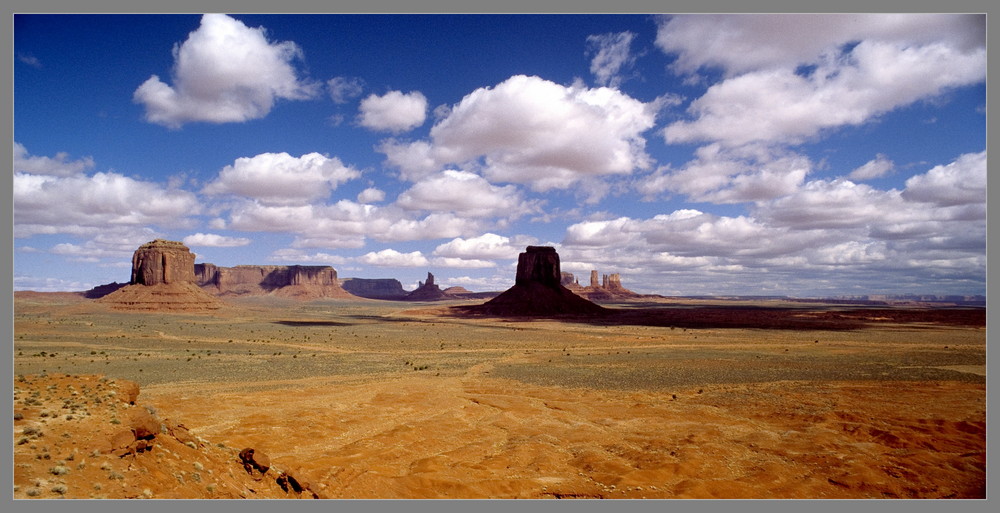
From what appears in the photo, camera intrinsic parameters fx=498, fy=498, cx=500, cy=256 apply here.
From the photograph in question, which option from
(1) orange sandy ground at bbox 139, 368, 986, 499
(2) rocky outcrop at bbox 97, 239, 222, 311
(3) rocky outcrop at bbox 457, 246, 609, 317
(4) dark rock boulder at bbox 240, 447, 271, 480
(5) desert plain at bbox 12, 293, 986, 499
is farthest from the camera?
(3) rocky outcrop at bbox 457, 246, 609, 317

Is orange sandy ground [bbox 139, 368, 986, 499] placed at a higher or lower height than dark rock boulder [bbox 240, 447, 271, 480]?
lower

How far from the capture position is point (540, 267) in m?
126

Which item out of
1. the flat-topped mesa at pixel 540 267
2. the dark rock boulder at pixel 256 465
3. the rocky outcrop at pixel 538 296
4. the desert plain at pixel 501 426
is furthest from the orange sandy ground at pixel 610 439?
the flat-topped mesa at pixel 540 267

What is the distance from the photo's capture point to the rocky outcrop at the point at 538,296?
11025cm

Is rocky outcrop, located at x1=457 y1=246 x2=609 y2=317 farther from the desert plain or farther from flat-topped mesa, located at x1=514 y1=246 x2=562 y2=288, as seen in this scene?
the desert plain

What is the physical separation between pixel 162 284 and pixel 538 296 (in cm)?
8166

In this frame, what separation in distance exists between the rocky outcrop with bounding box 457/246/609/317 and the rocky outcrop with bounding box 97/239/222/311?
191 ft

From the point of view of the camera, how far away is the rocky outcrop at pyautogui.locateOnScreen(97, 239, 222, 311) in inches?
3927

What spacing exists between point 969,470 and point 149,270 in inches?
5072

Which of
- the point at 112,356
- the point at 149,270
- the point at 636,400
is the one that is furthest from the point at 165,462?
the point at 149,270

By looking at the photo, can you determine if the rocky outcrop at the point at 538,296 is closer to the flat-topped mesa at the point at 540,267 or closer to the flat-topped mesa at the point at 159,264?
the flat-topped mesa at the point at 540,267

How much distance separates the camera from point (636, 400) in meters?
21.3

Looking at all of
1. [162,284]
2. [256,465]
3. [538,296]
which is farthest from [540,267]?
[256,465]

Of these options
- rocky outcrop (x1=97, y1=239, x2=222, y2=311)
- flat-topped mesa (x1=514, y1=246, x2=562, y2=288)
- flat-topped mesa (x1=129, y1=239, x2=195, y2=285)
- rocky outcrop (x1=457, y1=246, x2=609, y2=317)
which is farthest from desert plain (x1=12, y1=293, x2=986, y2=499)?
flat-topped mesa (x1=514, y1=246, x2=562, y2=288)
